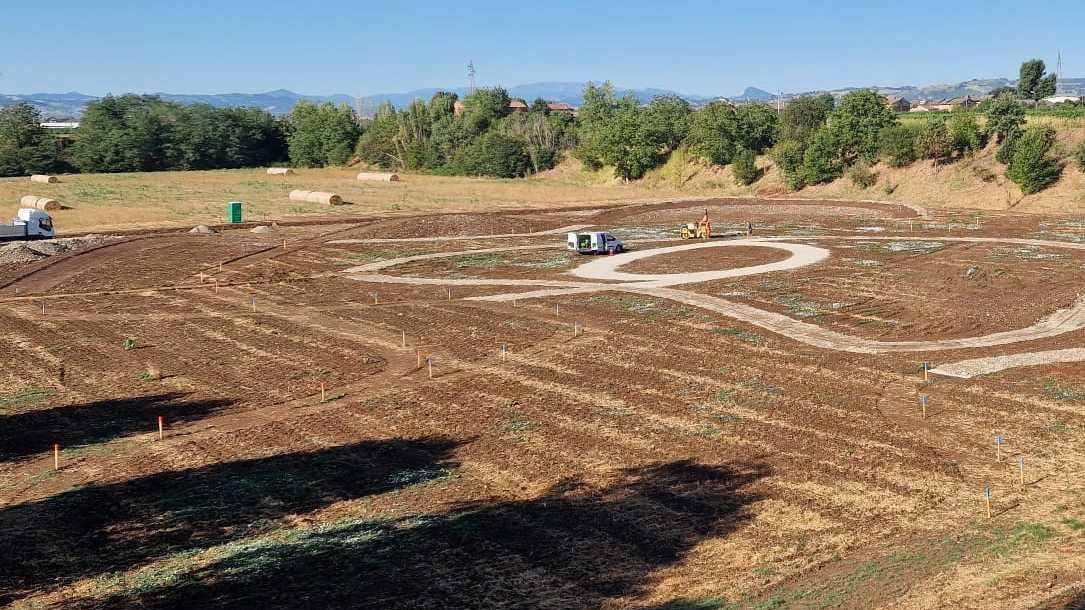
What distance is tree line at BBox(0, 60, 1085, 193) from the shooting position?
10338 cm

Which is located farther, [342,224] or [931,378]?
[342,224]

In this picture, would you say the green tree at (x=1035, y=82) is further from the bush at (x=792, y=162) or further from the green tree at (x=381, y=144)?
the green tree at (x=381, y=144)

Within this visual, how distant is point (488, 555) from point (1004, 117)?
93.6 meters

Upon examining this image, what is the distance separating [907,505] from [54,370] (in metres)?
31.7

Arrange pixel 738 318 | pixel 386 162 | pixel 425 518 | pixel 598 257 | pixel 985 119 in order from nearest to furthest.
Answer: pixel 425 518
pixel 738 318
pixel 598 257
pixel 985 119
pixel 386 162

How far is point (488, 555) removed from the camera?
21781mm

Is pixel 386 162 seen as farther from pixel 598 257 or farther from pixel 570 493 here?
pixel 570 493

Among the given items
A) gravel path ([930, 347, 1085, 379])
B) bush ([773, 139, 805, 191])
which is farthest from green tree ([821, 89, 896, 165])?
gravel path ([930, 347, 1085, 379])

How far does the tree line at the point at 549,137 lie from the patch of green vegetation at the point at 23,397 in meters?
83.2

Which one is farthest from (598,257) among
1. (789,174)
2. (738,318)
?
(789,174)

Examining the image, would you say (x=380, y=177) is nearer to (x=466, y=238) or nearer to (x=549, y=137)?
(x=549, y=137)

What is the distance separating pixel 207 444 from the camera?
30125mm

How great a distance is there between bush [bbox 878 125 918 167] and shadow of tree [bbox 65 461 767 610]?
86.4m

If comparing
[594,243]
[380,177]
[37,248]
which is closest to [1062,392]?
[594,243]
